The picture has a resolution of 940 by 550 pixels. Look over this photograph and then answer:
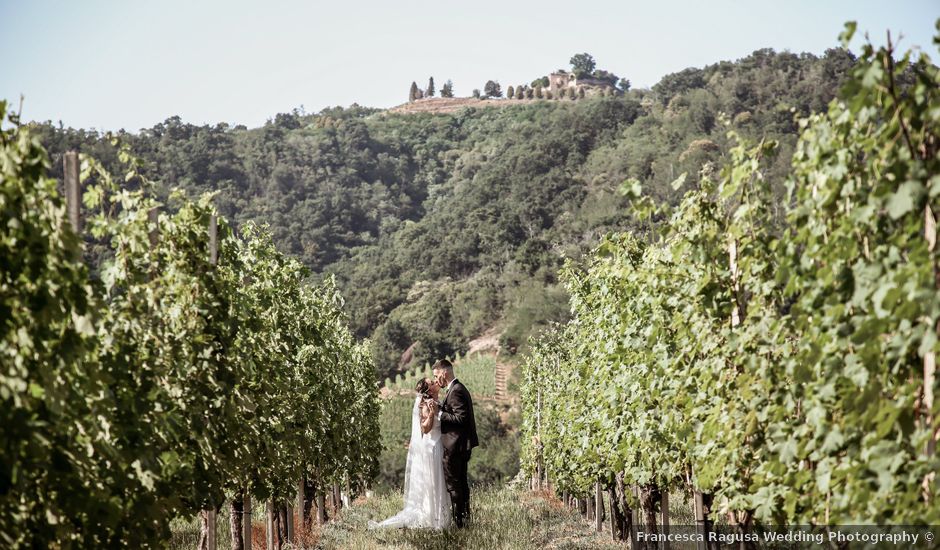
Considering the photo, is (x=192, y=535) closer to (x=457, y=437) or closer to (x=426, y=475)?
(x=426, y=475)

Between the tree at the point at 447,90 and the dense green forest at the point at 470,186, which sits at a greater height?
the tree at the point at 447,90

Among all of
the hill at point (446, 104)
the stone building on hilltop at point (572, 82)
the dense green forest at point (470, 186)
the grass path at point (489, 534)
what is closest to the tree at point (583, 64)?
the stone building on hilltop at point (572, 82)

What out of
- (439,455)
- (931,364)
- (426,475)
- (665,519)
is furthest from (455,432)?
(931,364)

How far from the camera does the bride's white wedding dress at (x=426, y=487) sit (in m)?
11.1

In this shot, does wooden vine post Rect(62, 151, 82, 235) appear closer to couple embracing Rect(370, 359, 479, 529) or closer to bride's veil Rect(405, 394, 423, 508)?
couple embracing Rect(370, 359, 479, 529)

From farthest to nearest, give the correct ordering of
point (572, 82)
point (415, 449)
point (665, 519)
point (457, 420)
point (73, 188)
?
point (572, 82) < point (415, 449) < point (457, 420) < point (665, 519) < point (73, 188)

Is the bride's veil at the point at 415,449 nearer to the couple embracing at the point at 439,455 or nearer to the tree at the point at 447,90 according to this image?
the couple embracing at the point at 439,455

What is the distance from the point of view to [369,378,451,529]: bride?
1090 centimetres

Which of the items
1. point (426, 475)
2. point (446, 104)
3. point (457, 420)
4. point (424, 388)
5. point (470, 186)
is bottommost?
point (426, 475)

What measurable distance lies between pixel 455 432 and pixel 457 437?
0.22 ft

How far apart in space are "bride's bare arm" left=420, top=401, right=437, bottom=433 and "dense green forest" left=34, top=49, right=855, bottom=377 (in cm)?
3358

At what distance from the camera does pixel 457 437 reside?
35.2ft

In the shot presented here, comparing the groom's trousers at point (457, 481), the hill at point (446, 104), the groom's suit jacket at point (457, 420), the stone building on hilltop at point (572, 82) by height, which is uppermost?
the stone building on hilltop at point (572, 82)

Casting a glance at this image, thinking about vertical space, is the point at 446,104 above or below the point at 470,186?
above
